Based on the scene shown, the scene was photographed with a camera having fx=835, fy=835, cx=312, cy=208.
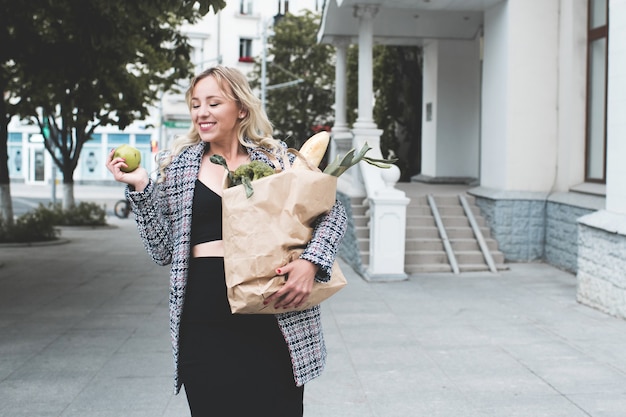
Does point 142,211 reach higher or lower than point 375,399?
higher

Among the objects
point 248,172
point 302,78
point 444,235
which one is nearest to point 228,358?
point 248,172

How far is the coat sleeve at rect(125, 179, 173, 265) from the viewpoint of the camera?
2.98m

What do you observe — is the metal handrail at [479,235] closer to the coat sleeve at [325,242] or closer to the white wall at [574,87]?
the white wall at [574,87]

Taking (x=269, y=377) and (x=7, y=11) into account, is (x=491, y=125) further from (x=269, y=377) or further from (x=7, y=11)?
(x=269, y=377)

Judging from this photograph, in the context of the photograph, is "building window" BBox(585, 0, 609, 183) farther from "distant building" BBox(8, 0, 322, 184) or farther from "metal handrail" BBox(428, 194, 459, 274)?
"distant building" BBox(8, 0, 322, 184)

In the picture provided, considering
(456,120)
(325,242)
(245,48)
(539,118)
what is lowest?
(325,242)

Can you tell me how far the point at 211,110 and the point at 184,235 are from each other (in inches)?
18.1

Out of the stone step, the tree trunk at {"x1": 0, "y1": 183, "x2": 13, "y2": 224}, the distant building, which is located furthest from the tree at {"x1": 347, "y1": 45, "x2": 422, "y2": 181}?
the distant building

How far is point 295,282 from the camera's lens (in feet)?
8.96

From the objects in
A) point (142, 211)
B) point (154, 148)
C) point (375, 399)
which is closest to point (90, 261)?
point (375, 399)

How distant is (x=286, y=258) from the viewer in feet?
8.98

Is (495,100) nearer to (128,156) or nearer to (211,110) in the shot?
(211,110)

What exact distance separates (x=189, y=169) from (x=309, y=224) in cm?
52

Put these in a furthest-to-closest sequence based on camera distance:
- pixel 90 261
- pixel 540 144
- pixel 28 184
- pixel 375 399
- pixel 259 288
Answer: pixel 28 184
pixel 90 261
pixel 540 144
pixel 375 399
pixel 259 288
